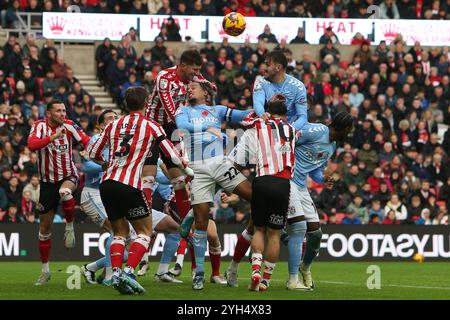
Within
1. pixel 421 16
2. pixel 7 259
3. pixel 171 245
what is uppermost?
pixel 421 16

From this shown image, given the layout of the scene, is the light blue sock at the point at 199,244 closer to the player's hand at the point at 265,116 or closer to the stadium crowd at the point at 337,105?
the player's hand at the point at 265,116

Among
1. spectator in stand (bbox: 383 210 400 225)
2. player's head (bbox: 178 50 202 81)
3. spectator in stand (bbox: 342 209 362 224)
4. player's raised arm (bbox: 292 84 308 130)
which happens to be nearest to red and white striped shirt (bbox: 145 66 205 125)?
player's head (bbox: 178 50 202 81)

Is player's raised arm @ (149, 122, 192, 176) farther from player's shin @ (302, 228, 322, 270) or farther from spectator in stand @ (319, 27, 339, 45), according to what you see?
spectator in stand @ (319, 27, 339, 45)

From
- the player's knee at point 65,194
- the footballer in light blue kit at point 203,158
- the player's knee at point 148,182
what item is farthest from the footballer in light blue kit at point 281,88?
the player's knee at point 65,194

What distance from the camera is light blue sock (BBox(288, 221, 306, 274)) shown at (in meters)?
14.9

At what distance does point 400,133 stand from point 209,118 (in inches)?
639

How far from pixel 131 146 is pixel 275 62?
2814 millimetres

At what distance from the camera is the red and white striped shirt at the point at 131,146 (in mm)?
13719

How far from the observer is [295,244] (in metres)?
15.0

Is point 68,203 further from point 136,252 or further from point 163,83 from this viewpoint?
point 136,252

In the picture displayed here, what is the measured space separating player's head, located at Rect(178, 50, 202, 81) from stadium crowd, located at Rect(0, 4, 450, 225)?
999 centimetres

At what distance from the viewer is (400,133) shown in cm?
3061
